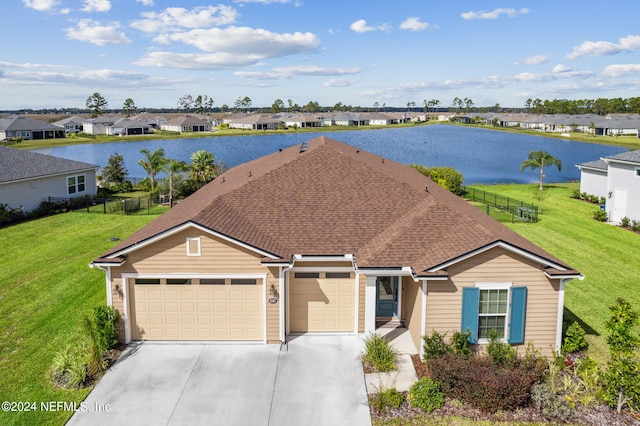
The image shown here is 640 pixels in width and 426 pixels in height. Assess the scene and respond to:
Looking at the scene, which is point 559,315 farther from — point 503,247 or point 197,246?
point 197,246

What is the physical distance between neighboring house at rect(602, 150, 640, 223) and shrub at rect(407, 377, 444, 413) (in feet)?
79.9

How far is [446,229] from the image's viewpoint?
15.4m

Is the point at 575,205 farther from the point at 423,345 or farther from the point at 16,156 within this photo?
the point at 16,156

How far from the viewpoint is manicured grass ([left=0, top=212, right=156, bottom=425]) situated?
12.5 meters

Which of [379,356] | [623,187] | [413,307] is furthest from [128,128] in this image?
[379,356]

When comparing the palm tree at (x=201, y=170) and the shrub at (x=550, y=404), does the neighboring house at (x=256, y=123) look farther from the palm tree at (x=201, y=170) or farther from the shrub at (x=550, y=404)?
the shrub at (x=550, y=404)

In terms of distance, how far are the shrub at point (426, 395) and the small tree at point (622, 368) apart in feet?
13.1

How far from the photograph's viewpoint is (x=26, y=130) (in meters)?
98.3

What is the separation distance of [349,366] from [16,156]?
32.4 meters

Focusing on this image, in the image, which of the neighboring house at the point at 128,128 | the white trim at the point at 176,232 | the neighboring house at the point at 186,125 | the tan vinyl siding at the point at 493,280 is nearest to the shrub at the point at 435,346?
the tan vinyl siding at the point at 493,280

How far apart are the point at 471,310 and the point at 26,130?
107021 millimetres

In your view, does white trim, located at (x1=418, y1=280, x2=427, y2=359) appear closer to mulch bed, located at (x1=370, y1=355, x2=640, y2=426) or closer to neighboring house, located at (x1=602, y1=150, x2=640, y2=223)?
mulch bed, located at (x1=370, y1=355, x2=640, y2=426)

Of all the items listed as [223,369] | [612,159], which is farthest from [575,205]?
[223,369]

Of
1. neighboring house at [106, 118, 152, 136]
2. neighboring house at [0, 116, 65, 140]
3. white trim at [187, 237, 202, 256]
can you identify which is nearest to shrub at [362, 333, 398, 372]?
white trim at [187, 237, 202, 256]
